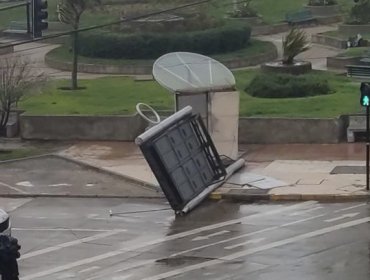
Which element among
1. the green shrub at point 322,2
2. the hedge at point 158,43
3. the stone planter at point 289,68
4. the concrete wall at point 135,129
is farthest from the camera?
the green shrub at point 322,2

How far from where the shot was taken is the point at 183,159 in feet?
98.2

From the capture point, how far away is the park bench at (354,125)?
3634 cm

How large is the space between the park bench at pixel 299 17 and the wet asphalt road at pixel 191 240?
33119mm

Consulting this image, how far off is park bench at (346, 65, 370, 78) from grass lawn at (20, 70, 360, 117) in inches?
14.4

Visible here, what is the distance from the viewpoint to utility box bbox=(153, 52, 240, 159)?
3294 centimetres

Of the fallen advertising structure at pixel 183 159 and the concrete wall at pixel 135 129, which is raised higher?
the fallen advertising structure at pixel 183 159

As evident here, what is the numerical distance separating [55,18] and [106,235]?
3904 centimetres

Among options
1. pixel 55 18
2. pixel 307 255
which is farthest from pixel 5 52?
pixel 307 255

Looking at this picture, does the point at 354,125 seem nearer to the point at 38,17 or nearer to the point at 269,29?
the point at 38,17

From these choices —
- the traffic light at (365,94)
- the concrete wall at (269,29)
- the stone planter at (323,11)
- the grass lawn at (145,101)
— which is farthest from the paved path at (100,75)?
the traffic light at (365,94)

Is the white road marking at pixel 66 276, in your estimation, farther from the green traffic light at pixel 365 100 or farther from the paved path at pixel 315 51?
the paved path at pixel 315 51

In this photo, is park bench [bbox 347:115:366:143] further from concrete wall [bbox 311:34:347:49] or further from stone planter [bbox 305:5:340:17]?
stone planter [bbox 305:5:340:17]

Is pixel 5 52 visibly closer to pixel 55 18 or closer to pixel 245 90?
pixel 55 18

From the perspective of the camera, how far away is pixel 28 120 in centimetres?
3984
